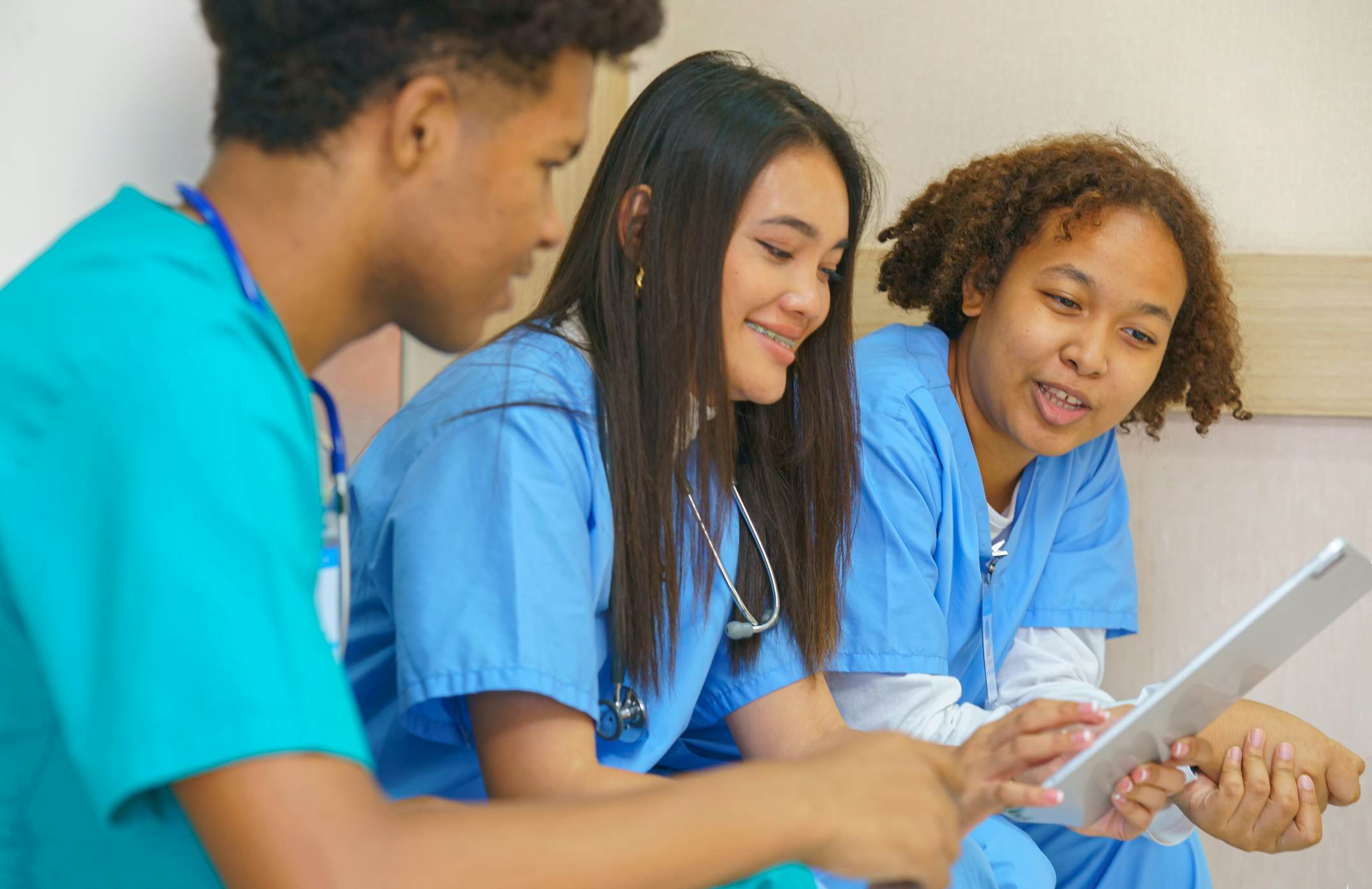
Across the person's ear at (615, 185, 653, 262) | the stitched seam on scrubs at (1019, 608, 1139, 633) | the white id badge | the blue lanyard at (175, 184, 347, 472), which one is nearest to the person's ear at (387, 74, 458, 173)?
the blue lanyard at (175, 184, 347, 472)

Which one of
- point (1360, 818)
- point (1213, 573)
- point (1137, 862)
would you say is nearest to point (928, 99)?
point (1213, 573)

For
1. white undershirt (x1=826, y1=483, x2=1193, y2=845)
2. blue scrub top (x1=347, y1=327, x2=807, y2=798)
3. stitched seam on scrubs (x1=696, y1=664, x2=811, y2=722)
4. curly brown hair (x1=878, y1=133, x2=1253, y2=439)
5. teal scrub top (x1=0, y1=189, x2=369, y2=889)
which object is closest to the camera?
teal scrub top (x1=0, y1=189, x2=369, y2=889)

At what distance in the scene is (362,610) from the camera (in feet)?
3.74

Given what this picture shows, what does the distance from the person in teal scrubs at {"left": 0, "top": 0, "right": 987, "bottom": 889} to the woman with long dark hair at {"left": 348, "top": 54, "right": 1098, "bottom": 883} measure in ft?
0.74

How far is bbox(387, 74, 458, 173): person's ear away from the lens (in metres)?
0.72

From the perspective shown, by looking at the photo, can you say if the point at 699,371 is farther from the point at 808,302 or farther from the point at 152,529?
the point at 152,529

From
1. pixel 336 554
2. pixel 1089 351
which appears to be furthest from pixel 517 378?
pixel 1089 351

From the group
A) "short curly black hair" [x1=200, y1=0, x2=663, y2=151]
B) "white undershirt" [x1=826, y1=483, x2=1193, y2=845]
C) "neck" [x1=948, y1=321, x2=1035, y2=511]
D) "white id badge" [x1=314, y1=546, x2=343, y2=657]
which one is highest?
"short curly black hair" [x1=200, y1=0, x2=663, y2=151]

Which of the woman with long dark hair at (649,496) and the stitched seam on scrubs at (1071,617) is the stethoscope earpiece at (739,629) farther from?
the stitched seam on scrubs at (1071,617)

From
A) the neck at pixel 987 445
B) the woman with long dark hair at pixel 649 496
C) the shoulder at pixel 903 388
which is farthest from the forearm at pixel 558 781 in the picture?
the neck at pixel 987 445

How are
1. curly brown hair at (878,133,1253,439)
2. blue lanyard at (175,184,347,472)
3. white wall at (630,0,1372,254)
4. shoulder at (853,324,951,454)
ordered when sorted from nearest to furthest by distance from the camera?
blue lanyard at (175,184,347,472)
shoulder at (853,324,951,454)
curly brown hair at (878,133,1253,439)
white wall at (630,0,1372,254)

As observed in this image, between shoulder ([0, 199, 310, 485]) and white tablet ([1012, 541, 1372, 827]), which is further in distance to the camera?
white tablet ([1012, 541, 1372, 827])

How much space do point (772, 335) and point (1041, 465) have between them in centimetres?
70

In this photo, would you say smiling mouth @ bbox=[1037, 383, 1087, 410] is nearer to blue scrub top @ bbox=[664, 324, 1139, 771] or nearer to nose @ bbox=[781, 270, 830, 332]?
blue scrub top @ bbox=[664, 324, 1139, 771]
